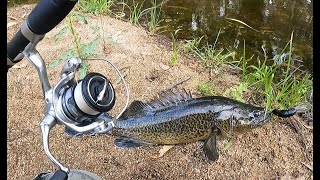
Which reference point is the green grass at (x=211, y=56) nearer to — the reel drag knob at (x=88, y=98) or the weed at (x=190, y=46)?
the weed at (x=190, y=46)

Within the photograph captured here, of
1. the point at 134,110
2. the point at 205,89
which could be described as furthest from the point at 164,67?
the point at 134,110

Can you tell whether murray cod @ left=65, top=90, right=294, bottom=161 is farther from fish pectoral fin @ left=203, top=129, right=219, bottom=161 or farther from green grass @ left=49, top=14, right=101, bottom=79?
green grass @ left=49, top=14, right=101, bottom=79

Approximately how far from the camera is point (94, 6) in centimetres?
569

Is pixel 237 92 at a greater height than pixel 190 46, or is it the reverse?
pixel 237 92

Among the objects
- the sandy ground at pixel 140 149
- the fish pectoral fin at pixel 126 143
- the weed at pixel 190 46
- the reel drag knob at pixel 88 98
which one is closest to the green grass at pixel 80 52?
the sandy ground at pixel 140 149

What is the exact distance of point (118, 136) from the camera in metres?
3.44

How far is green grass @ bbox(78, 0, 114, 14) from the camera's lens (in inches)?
223

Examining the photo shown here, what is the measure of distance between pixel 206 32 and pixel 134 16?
3.24 feet

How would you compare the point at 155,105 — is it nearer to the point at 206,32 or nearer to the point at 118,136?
the point at 118,136

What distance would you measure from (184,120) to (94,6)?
2.72 meters

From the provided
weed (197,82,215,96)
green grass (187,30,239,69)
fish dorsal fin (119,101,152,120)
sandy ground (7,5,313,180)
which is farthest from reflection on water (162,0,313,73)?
fish dorsal fin (119,101,152,120)

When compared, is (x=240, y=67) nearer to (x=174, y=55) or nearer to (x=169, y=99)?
(x=174, y=55)

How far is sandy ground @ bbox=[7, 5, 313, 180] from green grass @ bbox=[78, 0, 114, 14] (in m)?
1.17

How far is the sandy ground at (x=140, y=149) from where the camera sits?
353cm
